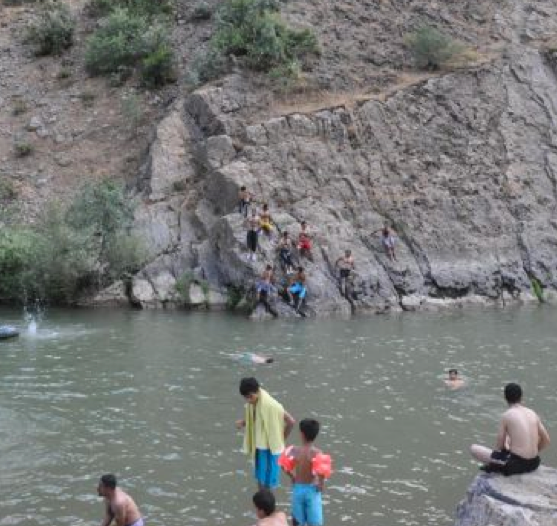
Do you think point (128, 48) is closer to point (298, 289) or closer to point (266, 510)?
point (298, 289)

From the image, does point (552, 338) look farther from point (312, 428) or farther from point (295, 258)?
point (312, 428)

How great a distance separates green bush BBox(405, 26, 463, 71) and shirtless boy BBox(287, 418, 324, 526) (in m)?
29.9

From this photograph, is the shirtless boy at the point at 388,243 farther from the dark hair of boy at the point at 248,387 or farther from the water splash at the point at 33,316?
the dark hair of boy at the point at 248,387

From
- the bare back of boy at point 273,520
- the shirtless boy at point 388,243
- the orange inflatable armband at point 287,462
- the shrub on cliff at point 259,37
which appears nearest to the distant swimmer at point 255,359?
the orange inflatable armband at point 287,462

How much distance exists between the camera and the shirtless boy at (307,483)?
8.79 meters

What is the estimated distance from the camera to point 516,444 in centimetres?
930

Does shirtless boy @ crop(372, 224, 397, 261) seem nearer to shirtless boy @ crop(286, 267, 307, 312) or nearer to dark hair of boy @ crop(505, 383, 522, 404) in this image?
shirtless boy @ crop(286, 267, 307, 312)

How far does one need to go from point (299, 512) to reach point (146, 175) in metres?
25.0

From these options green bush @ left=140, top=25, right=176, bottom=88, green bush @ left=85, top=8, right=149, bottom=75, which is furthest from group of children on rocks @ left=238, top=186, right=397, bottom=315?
green bush @ left=85, top=8, right=149, bottom=75

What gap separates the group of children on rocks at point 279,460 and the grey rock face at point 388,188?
17.2 m

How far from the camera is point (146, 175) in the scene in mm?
32531

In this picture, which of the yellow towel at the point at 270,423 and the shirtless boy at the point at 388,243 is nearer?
the yellow towel at the point at 270,423

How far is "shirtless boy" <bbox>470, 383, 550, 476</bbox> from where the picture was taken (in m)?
9.25

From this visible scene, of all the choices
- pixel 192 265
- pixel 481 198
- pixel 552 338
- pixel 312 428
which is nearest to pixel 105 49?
pixel 192 265
